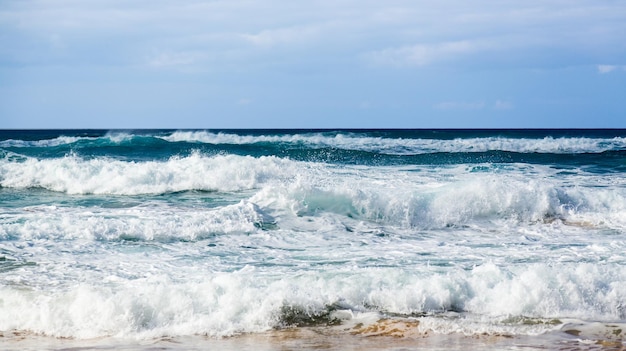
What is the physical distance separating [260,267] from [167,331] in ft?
7.66

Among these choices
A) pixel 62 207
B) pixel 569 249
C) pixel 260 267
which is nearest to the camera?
pixel 260 267

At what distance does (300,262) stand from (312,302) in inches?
79.6

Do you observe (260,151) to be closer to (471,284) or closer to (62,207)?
(62,207)

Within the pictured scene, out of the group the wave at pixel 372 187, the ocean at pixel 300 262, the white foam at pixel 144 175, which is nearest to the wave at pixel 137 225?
the ocean at pixel 300 262

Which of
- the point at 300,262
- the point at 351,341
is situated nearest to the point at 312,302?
the point at 351,341

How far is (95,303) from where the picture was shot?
6.47 meters

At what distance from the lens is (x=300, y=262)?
8648 millimetres

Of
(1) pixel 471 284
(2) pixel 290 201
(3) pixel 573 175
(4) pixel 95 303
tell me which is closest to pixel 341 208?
(2) pixel 290 201

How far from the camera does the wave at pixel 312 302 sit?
626 cm

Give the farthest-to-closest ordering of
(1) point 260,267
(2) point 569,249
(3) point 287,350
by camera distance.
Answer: (2) point 569,249 < (1) point 260,267 < (3) point 287,350

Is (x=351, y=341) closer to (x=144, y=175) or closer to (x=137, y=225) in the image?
(x=137, y=225)

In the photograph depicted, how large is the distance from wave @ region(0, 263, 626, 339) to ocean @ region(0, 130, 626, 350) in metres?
0.02

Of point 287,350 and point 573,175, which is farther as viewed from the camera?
point 573,175

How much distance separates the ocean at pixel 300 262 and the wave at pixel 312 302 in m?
0.02
